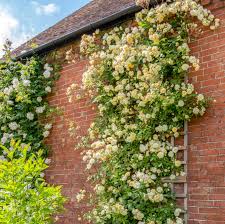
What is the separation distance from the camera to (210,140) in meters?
4.73

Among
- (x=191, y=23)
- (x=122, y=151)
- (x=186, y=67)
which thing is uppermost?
(x=191, y=23)

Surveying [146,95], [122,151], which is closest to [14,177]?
[122,151]

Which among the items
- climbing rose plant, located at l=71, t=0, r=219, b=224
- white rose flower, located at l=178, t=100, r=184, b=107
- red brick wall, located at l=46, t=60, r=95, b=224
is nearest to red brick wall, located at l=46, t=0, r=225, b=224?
climbing rose plant, located at l=71, t=0, r=219, b=224

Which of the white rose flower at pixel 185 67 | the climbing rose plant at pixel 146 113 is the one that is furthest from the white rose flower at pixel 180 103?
the white rose flower at pixel 185 67

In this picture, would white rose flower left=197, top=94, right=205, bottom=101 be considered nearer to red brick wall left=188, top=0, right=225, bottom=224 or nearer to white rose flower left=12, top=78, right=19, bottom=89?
red brick wall left=188, top=0, right=225, bottom=224

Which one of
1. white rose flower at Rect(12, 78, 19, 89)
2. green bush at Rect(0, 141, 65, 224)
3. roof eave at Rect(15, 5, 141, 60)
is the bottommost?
green bush at Rect(0, 141, 65, 224)

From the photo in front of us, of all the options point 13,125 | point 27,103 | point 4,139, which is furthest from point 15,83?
point 4,139

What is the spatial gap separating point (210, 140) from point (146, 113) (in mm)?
839

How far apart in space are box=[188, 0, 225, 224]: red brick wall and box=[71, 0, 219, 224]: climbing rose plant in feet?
0.38

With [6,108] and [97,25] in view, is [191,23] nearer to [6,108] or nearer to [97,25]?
Result: [97,25]

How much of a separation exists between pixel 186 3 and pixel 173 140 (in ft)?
5.15

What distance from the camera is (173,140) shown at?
508cm

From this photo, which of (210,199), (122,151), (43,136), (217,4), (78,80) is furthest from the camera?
(43,136)

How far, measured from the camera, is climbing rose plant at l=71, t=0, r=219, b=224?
4.93 m
